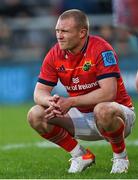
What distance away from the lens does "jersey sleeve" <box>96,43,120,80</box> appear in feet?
25.9

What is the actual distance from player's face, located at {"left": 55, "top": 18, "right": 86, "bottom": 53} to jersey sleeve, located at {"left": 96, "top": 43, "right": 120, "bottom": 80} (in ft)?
0.89

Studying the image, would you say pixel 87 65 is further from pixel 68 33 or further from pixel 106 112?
pixel 106 112

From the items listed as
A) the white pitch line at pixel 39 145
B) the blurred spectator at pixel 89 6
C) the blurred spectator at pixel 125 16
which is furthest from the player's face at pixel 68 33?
the blurred spectator at pixel 89 6

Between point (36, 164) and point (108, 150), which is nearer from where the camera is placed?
point (36, 164)

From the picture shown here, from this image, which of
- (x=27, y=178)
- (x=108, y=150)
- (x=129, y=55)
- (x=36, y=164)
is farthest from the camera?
(x=129, y=55)

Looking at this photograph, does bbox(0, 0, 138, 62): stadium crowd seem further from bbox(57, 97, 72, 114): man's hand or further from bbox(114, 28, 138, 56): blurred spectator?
bbox(57, 97, 72, 114): man's hand

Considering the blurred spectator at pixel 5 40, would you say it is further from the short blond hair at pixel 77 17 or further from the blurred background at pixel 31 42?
the short blond hair at pixel 77 17

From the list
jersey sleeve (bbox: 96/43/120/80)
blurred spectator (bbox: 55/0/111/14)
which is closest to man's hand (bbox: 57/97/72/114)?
jersey sleeve (bbox: 96/43/120/80)

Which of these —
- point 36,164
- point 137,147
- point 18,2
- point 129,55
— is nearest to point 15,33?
point 18,2

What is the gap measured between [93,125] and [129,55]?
1158cm

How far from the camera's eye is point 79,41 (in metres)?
8.05

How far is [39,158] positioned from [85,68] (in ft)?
6.84

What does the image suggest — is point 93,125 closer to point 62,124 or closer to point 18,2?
point 62,124

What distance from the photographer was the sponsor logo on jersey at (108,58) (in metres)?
7.91
